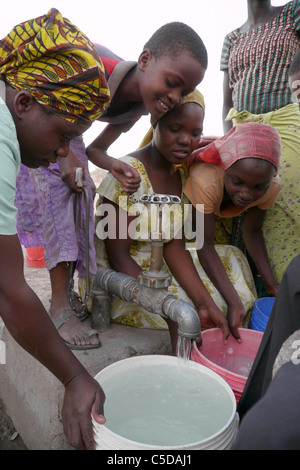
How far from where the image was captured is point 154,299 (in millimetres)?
1300

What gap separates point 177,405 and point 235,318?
704mm

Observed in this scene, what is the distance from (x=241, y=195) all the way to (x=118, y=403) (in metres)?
1.14

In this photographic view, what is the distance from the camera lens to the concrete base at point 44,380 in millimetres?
1260

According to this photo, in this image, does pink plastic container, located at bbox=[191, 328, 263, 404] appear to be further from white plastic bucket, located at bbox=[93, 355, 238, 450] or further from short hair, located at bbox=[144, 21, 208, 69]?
short hair, located at bbox=[144, 21, 208, 69]

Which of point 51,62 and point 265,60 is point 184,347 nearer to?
point 51,62

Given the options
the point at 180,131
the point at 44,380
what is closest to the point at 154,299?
the point at 44,380

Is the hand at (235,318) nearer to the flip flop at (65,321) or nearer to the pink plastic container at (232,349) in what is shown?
the pink plastic container at (232,349)

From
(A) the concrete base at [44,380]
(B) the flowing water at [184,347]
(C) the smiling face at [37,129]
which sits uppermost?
(C) the smiling face at [37,129]

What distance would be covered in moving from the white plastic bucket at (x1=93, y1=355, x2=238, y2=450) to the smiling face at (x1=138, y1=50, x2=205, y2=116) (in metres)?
1.10

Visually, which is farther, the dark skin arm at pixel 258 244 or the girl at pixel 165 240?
the dark skin arm at pixel 258 244

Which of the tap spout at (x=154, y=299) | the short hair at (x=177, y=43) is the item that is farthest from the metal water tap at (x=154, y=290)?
the short hair at (x=177, y=43)

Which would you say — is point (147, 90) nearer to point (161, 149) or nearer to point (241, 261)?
point (161, 149)
